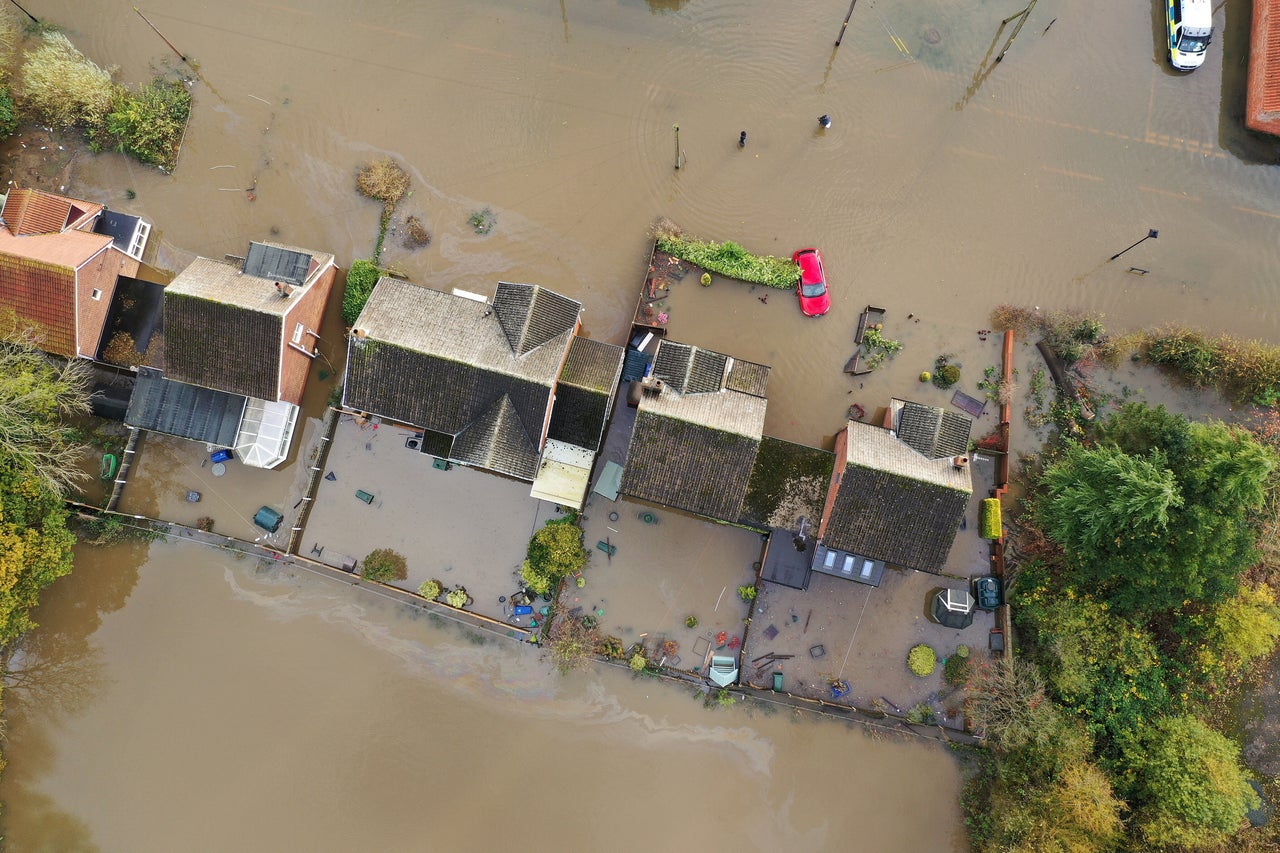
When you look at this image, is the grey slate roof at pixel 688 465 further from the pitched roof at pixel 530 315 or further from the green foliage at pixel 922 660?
the green foliage at pixel 922 660

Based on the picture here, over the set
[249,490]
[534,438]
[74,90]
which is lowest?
[249,490]

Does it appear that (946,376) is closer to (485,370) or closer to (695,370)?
(695,370)

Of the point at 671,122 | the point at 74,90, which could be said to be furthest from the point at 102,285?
the point at 671,122

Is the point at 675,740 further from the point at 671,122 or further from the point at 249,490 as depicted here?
the point at 671,122

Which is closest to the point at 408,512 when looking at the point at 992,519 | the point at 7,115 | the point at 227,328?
the point at 227,328

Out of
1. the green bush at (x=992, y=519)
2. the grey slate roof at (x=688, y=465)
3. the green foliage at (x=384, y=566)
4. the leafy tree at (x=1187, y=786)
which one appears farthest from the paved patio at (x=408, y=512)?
the leafy tree at (x=1187, y=786)

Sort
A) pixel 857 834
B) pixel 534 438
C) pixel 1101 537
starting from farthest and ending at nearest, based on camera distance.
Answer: pixel 857 834
pixel 534 438
pixel 1101 537
